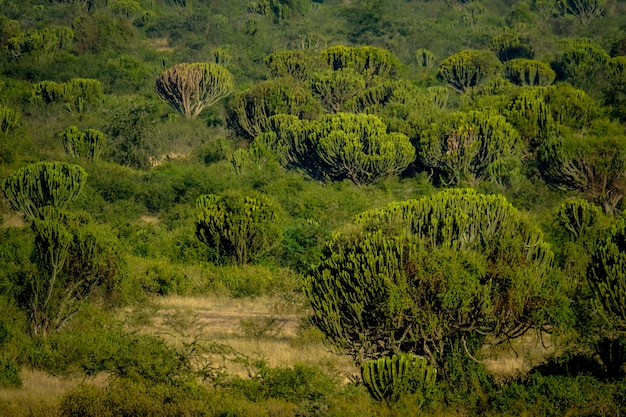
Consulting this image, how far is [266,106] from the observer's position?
56125mm

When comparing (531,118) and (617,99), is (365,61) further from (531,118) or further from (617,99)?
(531,118)

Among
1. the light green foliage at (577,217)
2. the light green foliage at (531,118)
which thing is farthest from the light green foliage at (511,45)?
the light green foliage at (577,217)

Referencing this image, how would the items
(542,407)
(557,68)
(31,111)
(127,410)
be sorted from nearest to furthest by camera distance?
(127,410), (542,407), (31,111), (557,68)

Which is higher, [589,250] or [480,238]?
[480,238]

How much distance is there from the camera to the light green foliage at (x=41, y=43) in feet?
241

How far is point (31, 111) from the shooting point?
57.7 meters

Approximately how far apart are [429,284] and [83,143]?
32.7 m

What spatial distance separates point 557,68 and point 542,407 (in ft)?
193

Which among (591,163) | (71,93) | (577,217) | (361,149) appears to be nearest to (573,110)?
(591,163)

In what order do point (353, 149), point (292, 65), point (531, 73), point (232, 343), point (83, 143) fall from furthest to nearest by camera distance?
point (531, 73), point (292, 65), point (83, 143), point (353, 149), point (232, 343)

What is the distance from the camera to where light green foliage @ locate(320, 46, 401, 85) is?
218ft

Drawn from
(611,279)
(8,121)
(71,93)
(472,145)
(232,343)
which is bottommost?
(232,343)

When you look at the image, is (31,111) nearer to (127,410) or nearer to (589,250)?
(589,250)

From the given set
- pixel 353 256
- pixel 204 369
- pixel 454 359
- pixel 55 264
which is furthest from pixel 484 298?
pixel 55 264
